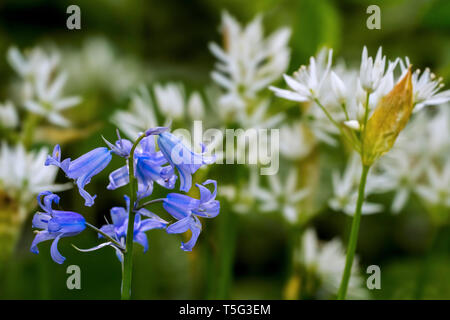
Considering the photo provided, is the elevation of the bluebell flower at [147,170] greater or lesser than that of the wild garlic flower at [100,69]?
lesser

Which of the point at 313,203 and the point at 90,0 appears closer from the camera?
the point at 313,203

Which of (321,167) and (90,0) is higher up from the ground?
(90,0)

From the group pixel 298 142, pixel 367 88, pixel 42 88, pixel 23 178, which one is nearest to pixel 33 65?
pixel 42 88

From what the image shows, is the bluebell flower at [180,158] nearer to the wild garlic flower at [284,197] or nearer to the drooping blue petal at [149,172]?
the drooping blue petal at [149,172]

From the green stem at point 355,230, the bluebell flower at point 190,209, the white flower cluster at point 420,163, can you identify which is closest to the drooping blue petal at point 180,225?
the bluebell flower at point 190,209

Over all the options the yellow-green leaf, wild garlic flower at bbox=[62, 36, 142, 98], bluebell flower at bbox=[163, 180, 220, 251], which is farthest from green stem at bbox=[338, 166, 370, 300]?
wild garlic flower at bbox=[62, 36, 142, 98]
